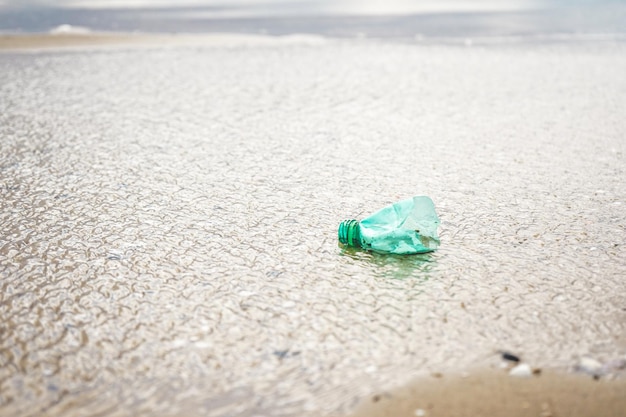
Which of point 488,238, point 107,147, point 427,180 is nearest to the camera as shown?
point 488,238

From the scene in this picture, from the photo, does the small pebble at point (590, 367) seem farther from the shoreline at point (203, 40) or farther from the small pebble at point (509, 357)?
Result: the shoreline at point (203, 40)

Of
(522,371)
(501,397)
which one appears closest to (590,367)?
(522,371)

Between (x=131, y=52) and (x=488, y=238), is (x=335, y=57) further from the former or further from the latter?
(x=488, y=238)

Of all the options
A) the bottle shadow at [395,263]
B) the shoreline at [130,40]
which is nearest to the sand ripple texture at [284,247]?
the bottle shadow at [395,263]

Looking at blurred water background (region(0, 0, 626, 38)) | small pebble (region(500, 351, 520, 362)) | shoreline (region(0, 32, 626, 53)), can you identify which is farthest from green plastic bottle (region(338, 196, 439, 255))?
blurred water background (region(0, 0, 626, 38))

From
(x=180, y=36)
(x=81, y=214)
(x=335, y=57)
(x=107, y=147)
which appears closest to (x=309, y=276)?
(x=81, y=214)

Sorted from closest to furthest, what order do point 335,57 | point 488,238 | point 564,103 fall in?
point 488,238 < point 564,103 < point 335,57
